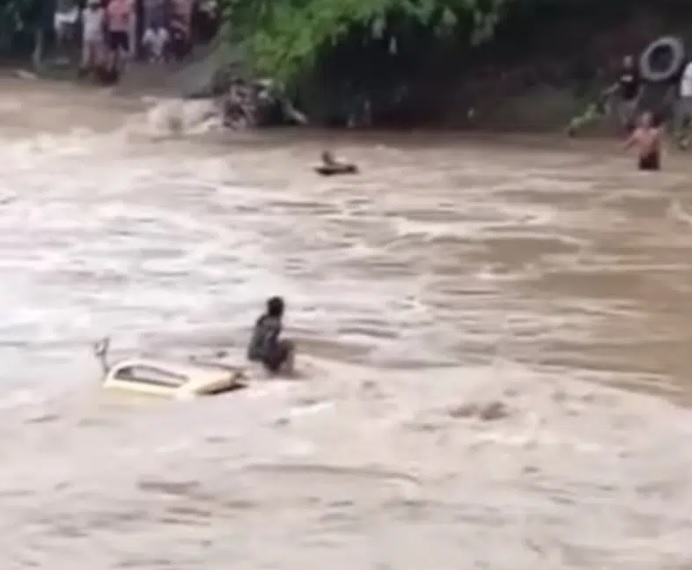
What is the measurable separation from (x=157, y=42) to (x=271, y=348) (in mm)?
19146

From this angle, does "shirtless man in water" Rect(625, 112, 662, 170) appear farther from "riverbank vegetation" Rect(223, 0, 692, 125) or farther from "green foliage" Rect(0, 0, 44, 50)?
"green foliage" Rect(0, 0, 44, 50)

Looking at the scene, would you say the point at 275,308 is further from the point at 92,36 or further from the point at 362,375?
the point at 92,36

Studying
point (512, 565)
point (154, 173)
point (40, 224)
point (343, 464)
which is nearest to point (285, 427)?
point (343, 464)

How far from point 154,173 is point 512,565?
10.7m

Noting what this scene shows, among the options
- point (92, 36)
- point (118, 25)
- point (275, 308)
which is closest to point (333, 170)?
point (275, 308)

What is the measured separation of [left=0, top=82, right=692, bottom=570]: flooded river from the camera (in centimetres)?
620

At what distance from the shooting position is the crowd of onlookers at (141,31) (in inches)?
→ 1062

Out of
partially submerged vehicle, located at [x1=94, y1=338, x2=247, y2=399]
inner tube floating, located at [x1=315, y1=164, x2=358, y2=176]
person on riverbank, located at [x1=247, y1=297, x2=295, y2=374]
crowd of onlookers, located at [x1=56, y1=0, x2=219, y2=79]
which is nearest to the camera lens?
partially submerged vehicle, located at [x1=94, y1=338, x2=247, y2=399]

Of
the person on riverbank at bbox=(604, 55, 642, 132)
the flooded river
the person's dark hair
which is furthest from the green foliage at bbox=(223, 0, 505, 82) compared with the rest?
the person's dark hair

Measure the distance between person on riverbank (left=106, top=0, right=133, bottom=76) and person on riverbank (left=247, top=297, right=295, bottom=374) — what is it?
1922cm

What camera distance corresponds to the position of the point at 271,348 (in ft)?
27.2

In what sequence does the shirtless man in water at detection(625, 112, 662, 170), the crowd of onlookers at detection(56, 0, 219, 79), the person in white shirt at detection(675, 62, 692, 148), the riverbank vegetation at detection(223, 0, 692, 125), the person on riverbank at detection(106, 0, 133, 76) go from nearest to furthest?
the shirtless man in water at detection(625, 112, 662, 170)
the person in white shirt at detection(675, 62, 692, 148)
the riverbank vegetation at detection(223, 0, 692, 125)
the crowd of onlookers at detection(56, 0, 219, 79)
the person on riverbank at detection(106, 0, 133, 76)

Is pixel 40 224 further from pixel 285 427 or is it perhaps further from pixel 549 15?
pixel 549 15

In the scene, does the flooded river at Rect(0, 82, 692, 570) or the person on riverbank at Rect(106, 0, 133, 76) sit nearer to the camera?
the flooded river at Rect(0, 82, 692, 570)
